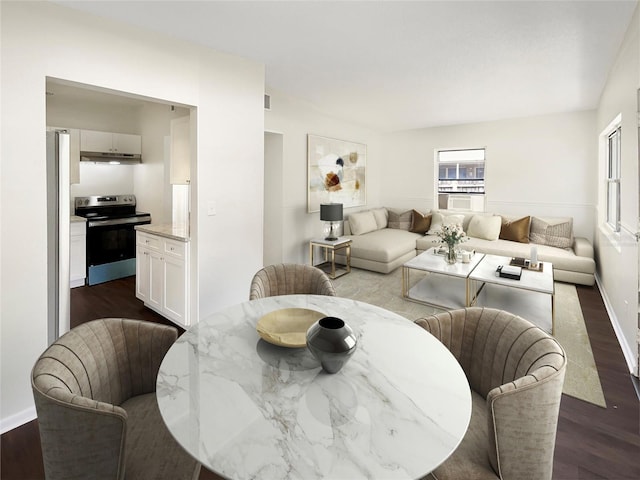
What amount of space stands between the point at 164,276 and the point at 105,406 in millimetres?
2390

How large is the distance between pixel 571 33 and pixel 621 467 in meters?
2.96

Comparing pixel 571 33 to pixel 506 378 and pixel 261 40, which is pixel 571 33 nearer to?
pixel 261 40

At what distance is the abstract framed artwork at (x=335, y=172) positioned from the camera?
5.10 metres

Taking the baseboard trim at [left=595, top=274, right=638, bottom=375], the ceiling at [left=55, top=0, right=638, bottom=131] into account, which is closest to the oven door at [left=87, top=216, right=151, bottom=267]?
the ceiling at [left=55, top=0, right=638, bottom=131]

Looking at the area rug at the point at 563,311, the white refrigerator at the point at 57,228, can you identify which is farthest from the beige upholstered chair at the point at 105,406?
the area rug at the point at 563,311

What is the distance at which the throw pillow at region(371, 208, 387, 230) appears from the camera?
6.46 m

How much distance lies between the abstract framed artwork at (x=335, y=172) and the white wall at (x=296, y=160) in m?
0.12

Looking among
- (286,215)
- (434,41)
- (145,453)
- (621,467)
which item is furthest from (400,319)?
(286,215)

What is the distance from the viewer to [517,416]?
103 cm

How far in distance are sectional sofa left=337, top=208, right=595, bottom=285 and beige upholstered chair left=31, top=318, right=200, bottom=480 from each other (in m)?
3.97

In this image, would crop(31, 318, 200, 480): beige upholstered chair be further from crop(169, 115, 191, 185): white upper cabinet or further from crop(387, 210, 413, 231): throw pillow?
crop(387, 210, 413, 231): throw pillow

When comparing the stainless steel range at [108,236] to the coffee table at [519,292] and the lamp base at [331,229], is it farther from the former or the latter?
the coffee table at [519,292]

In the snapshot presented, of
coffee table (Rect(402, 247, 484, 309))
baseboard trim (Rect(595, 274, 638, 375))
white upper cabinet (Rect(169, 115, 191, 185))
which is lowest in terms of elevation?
baseboard trim (Rect(595, 274, 638, 375))

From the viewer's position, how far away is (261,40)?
8.94ft
